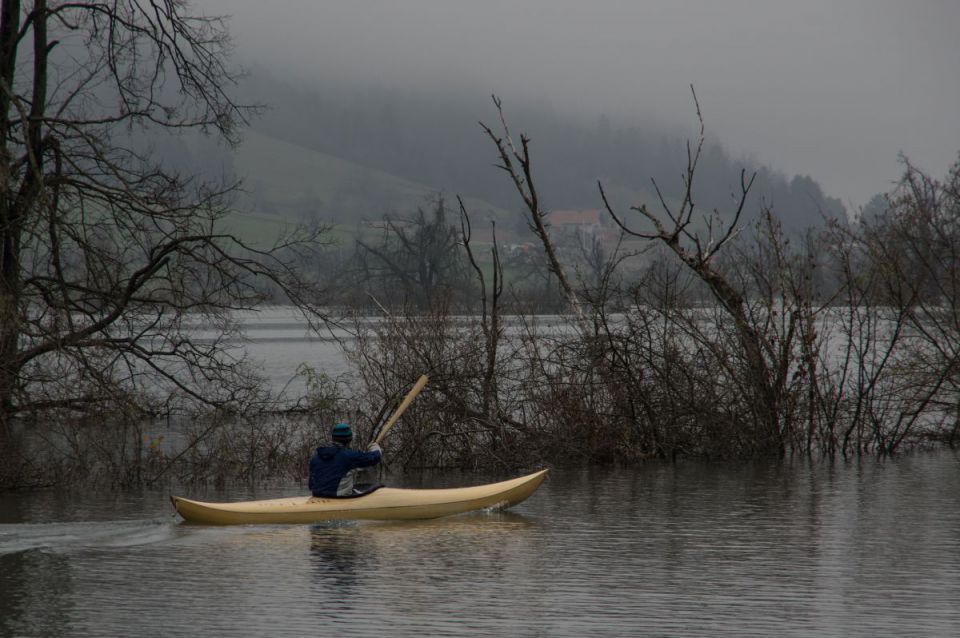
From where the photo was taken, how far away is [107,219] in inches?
769

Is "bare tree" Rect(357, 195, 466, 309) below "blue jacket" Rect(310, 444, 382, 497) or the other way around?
the other way around

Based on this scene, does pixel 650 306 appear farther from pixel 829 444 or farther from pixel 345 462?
pixel 345 462

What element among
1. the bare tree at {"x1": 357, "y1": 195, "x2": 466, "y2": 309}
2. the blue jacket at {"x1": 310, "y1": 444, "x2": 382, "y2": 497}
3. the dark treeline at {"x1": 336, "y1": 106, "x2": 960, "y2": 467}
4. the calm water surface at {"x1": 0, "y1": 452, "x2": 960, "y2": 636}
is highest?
the bare tree at {"x1": 357, "y1": 195, "x2": 466, "y2": 309}

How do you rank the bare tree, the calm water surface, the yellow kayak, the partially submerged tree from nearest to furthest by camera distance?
the calm water surface < the yellow kayak < the partially submerged tree < the bare tree

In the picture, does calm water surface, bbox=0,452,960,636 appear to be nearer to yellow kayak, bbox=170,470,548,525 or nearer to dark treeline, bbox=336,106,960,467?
yellow kayak, bbox=170,470,548,525

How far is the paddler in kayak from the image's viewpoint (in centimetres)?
1477

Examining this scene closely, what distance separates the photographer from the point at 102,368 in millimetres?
18656

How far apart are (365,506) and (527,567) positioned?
3574 mm

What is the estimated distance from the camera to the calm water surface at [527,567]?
9500mm

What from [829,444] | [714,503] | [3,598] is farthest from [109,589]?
[829,444]

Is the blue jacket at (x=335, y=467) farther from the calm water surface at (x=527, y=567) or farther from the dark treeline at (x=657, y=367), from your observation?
the dark treeline at (x=657, y=367)

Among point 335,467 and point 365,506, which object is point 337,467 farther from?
point 365,506

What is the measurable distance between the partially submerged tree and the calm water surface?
226cm

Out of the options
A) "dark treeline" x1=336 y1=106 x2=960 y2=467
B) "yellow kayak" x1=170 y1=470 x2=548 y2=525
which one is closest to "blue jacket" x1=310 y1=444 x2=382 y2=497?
"yellow kayak" x1=170 y1=470 x2=548 y2=525
